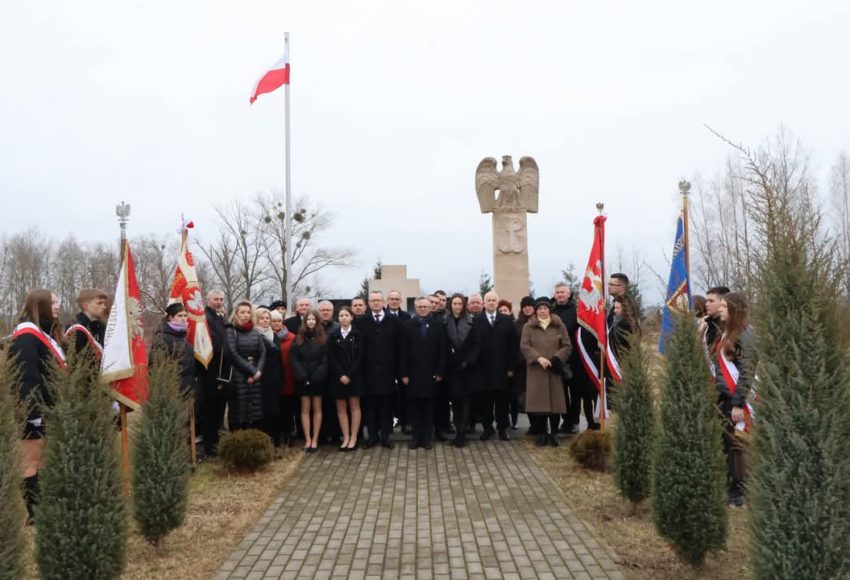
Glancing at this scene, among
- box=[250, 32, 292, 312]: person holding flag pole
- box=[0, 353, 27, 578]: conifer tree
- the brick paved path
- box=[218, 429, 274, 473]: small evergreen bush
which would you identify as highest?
box=[250, 32, 292, 312]: person holding flag pole

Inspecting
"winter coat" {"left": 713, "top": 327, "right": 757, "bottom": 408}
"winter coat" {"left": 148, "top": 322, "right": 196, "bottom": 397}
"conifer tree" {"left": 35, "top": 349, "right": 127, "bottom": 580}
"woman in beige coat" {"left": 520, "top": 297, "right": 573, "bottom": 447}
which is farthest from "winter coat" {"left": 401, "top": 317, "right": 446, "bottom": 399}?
"conifer tree" {"left": 35, "top": 349, "right": 127, "bottom": 580}

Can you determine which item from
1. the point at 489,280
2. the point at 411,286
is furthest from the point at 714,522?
the point at 489,280

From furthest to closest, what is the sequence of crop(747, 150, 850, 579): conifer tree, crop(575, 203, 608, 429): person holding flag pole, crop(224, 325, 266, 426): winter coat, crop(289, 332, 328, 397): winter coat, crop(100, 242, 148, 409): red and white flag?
crop(289, 332, 328, 397): winter coat → crop(224, 325, 266, 426): winter coat → crop(575, 203, 608, 429): person holding flag pole → crop(100, 242, 148, 409): red and white flag → crop(747, 150, 850, 579): conifer tree

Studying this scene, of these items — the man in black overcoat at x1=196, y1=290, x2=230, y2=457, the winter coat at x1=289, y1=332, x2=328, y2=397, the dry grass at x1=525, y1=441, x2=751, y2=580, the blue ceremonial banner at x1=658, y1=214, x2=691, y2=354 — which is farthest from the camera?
the winter coat at x1=289, y1=332, x2=328, y2=397

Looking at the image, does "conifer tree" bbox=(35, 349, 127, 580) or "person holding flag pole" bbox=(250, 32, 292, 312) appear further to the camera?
"person holding flag pole" bbox=(250, 32, 292, 312)

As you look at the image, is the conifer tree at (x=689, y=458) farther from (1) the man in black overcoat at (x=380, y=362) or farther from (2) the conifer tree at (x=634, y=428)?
(1) the man in black overcoat at (x=380, y=362)

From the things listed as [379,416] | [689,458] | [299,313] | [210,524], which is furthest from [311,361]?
[689,458]

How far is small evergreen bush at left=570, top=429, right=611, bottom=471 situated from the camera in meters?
8.00

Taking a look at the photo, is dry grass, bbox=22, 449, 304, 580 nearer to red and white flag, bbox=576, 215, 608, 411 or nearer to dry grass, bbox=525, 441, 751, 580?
dry grass, bbox=525, 441, 751, 580

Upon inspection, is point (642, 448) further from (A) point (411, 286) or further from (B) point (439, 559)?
(A) point (411, 286)

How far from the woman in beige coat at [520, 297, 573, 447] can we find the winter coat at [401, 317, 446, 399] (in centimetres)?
107

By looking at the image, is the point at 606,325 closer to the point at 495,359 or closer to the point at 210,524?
the point at 495,359

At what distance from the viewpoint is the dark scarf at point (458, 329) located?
9.96 meters

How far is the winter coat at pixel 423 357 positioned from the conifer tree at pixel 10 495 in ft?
20.0
